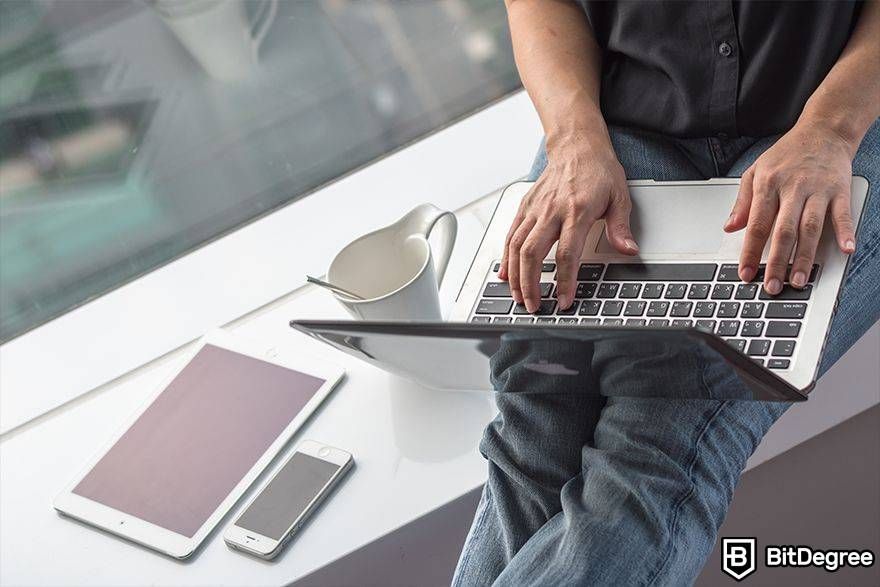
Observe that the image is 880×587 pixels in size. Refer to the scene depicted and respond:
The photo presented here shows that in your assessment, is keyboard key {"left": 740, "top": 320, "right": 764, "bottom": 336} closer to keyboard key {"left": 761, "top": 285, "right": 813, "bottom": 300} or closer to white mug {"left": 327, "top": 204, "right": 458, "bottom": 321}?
keyboard key {"left": 761, "top": 285, "right": 813, "bottom": 300}

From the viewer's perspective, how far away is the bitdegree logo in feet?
3.89

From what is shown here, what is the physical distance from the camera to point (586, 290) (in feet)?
2.86

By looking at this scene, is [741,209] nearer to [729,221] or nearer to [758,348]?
[729,221]

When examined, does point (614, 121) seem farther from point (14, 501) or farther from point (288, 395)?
point (14, 501)

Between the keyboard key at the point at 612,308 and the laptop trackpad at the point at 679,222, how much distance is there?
5 centimetres

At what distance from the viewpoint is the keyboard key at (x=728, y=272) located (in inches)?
32.4

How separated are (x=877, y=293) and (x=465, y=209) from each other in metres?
0.53

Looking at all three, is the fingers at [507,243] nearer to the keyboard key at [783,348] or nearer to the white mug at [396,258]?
the white mug at [396,258]

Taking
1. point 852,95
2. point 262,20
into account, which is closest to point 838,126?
point 852,95

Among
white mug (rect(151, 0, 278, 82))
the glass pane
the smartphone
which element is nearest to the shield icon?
the smartphone

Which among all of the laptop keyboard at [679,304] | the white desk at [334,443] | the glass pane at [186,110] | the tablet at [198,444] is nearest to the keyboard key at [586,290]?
the laptop keyboard at [679,304]

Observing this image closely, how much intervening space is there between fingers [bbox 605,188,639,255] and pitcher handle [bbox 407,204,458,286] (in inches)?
7.3

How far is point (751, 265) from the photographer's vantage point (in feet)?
2.66

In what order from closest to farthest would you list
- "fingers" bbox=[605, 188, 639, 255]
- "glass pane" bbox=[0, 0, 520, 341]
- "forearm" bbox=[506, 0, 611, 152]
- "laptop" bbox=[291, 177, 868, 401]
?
"laptop" bbox=[291, 177, 868, 401]
"fingers" bbox=[605, 188, 639, 255]
"forearm" bbox=[506, 0, 611, 152]
"glass pane" bbox=[0, 0, 520, 341]
